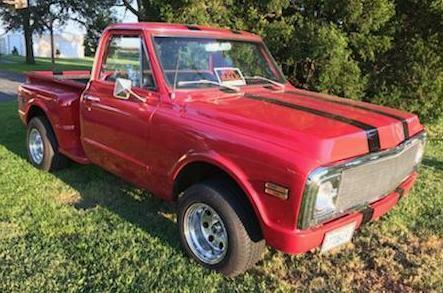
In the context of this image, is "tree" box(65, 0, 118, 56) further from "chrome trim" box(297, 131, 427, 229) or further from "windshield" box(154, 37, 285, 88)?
"chrome trim" box(297, 131, 427, 229)

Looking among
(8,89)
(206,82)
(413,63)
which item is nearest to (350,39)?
(413,63)

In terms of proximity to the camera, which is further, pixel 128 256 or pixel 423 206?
pixel 423 206

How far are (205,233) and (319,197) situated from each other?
1143 mm

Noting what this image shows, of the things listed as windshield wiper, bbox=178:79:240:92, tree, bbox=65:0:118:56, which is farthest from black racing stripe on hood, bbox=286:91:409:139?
tree, bbox=65:0:118:56

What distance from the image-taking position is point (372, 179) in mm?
3354

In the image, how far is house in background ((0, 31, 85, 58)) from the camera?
5259 centimetres

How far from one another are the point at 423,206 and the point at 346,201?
2.30 meters

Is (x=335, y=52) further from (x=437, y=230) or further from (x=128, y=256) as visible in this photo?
(x=128, y=256)

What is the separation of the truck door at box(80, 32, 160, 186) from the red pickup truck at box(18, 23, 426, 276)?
0.01 meters

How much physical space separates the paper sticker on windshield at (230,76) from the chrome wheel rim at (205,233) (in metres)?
1.28

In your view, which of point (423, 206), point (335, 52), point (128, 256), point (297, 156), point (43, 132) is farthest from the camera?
point (335, 52)

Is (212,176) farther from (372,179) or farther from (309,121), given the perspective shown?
(372,179)

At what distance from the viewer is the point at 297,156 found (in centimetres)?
299

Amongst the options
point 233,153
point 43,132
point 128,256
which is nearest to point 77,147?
point 43,132
